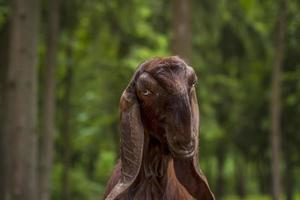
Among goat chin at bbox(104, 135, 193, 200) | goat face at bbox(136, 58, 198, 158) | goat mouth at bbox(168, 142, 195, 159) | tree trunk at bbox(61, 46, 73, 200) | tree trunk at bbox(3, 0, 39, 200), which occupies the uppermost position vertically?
goat face at bbox(136, 58, 198, 158)

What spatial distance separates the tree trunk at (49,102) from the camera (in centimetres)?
1648

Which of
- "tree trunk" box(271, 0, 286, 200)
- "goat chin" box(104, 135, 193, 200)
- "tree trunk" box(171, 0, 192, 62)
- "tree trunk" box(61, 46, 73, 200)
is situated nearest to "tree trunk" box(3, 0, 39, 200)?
"tree trunk" box(171, 0, 192, 62)

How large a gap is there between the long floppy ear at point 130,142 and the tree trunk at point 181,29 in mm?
9359

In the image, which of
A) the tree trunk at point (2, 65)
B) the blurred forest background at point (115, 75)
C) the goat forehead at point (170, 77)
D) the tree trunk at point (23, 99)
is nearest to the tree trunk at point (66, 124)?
the blurred forest background at point (115, 75)

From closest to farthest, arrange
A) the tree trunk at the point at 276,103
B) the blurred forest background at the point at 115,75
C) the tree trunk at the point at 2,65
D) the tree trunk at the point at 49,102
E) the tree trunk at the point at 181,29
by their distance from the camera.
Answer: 1. the tree trunk at the point at 181,29
2. the blurred forest background at the point at 115,75
3. the tree trunk at the point at 49,102
4. the tree trunk at the point at 2,65
5. the tree trunk at the point at 276,103

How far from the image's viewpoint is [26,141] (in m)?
12.3

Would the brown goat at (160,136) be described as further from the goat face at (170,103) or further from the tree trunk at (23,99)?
the tree trunk at (23,99)

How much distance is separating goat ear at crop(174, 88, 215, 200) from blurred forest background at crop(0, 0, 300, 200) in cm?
938

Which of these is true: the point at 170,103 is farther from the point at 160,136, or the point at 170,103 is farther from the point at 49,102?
the point at 49,102

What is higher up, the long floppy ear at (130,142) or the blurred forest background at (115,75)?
the long floppy ear at (130,142)

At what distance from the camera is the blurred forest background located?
12570 mm

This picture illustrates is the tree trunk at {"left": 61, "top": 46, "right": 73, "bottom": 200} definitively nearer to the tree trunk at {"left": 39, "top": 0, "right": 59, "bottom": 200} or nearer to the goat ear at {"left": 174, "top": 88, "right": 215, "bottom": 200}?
the tree trunk at {"left": 39, "top": 0, "right": 59, "bottom": 200}

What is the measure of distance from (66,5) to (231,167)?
33412 millimetres

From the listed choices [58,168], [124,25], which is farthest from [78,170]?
[124,25]
